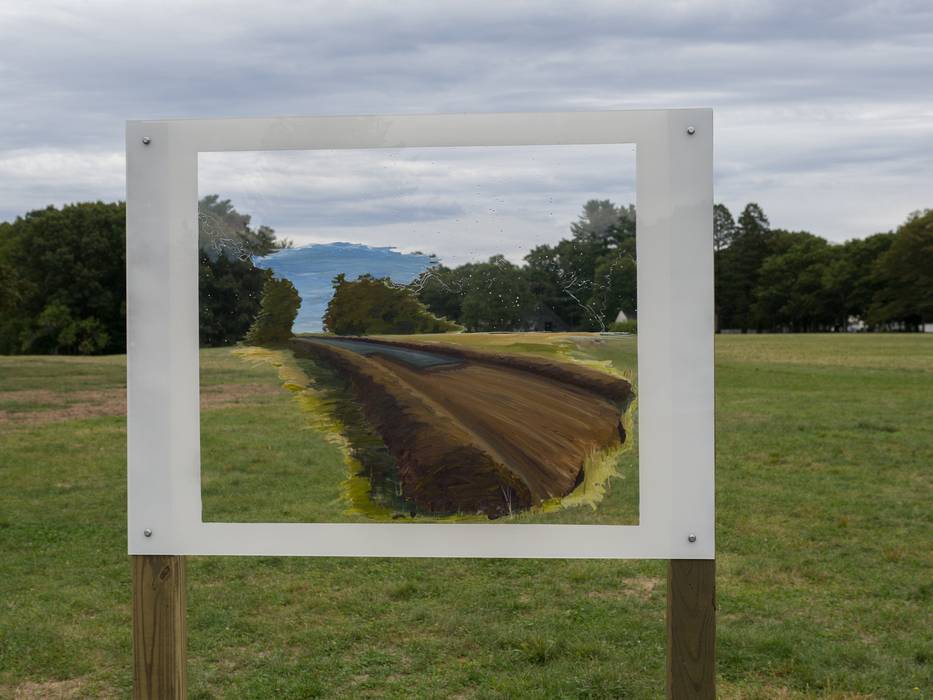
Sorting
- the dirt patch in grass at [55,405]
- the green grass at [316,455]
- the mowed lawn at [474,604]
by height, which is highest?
the green grass at [316,455]

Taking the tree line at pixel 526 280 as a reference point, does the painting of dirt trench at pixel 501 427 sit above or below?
below

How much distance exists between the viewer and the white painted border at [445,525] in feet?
11.4

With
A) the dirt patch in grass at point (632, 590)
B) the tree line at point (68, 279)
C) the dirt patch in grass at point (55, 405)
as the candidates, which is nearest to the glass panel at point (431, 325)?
the dirt patch in grass at point (632, 590)

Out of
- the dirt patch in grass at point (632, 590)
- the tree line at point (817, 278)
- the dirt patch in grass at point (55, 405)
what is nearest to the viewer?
the dirt patch in grass at point (632, 590)

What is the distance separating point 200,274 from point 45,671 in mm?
3544

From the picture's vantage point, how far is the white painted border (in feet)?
11.4

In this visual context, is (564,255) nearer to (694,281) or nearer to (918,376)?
(694,281)

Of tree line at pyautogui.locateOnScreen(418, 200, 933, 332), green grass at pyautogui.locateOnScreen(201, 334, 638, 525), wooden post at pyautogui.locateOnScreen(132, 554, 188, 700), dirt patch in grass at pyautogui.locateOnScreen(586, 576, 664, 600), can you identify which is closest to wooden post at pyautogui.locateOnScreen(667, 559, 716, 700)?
green grass at pyautogui.locateOnScreen(201, 334, 638, 525)

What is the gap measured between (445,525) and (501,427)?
44cm

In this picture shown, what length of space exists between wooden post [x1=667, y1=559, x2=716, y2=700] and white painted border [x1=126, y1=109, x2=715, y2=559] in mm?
76

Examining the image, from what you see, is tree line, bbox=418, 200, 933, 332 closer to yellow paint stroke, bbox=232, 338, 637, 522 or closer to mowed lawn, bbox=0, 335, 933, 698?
mowed lawn, bbox=0, 335, 933, 698

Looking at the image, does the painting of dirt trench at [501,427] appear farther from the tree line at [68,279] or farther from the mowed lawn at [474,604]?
the tree line at [68,279]

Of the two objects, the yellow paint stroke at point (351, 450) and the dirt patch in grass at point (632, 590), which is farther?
the dirt patch in grass at point (632, 590)

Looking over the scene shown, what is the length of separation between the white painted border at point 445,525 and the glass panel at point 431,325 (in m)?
0.06
